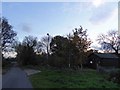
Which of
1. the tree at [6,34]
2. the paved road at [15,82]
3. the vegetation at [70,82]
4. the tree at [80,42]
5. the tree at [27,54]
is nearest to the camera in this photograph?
the vegetation at [70,82]

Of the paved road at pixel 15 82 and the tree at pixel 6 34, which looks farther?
the tree at pixel 6 34

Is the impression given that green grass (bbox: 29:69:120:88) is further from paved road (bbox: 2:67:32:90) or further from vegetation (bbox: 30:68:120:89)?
paved road (bbox: 2:67:32:90)

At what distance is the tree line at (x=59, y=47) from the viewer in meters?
44.7

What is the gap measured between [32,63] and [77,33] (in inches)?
1730

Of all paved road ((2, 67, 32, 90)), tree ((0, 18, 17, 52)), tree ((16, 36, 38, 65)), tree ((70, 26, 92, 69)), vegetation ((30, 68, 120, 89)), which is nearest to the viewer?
vegetation ((30, 68, 120, 89))

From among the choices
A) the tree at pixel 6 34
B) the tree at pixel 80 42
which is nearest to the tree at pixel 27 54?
the tree at pixel 6 34

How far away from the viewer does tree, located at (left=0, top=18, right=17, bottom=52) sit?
61.5 metres

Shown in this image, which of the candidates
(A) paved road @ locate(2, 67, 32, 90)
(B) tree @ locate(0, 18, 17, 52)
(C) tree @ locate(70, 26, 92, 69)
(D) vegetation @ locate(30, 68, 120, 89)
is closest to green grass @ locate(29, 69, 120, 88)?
(D) vegetation @ locate(30, 68, 120, 89)

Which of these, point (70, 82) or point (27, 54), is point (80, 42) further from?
point (27, 54)

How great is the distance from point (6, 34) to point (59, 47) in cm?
1566

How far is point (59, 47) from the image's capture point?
54750mm

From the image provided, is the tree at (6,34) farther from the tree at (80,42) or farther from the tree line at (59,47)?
the tree at (80,42)

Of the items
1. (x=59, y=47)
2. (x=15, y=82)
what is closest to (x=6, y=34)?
(x=59, y=47)

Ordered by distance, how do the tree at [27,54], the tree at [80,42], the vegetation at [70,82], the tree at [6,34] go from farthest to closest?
the tree at [27,54]
the tree at [6,34]
the tree at [80,42]
the vegetation at [70,82]
